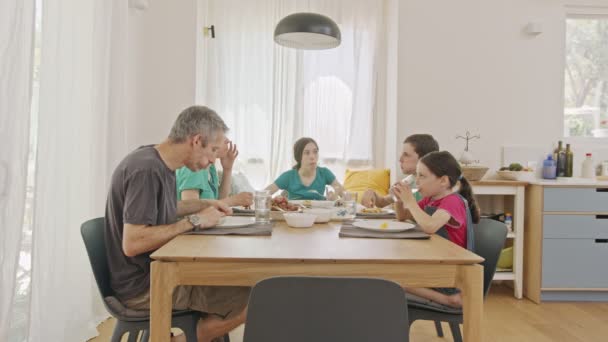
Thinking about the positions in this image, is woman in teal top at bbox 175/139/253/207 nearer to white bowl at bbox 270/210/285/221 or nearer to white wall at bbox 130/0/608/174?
white bowl at bbox 270/210/285/221

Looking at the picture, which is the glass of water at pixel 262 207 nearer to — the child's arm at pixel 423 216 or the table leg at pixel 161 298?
the child's arm at pixel 423 216

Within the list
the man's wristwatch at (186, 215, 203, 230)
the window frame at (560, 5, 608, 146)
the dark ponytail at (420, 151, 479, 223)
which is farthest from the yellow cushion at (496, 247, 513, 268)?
the man's wristwatch at (186, 215, 203, 230)

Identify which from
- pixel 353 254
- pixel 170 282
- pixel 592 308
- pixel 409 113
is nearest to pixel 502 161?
pixel 409 113

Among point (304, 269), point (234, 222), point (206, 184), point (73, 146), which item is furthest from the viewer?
point (73, 146)

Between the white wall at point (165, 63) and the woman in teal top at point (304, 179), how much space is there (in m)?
1.16

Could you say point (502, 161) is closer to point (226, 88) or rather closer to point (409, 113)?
point (409, 113)

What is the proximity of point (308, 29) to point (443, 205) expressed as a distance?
1396 millimetres

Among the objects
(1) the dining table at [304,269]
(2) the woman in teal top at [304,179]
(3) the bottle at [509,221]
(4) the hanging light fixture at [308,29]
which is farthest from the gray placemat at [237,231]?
(3) the bottle at [509,221]

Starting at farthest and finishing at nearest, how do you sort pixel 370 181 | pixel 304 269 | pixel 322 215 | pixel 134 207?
pixel 370 181, pixel 322 215, pixel 134 207, pixel 304 269

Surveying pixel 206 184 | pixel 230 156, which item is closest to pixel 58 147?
pixel 206 184

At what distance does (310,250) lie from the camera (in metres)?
1.53

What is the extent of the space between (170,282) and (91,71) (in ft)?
6.12

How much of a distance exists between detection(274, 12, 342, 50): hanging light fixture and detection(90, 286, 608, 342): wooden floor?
1.77 meters

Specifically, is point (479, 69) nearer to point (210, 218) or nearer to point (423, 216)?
point (423, 216)
